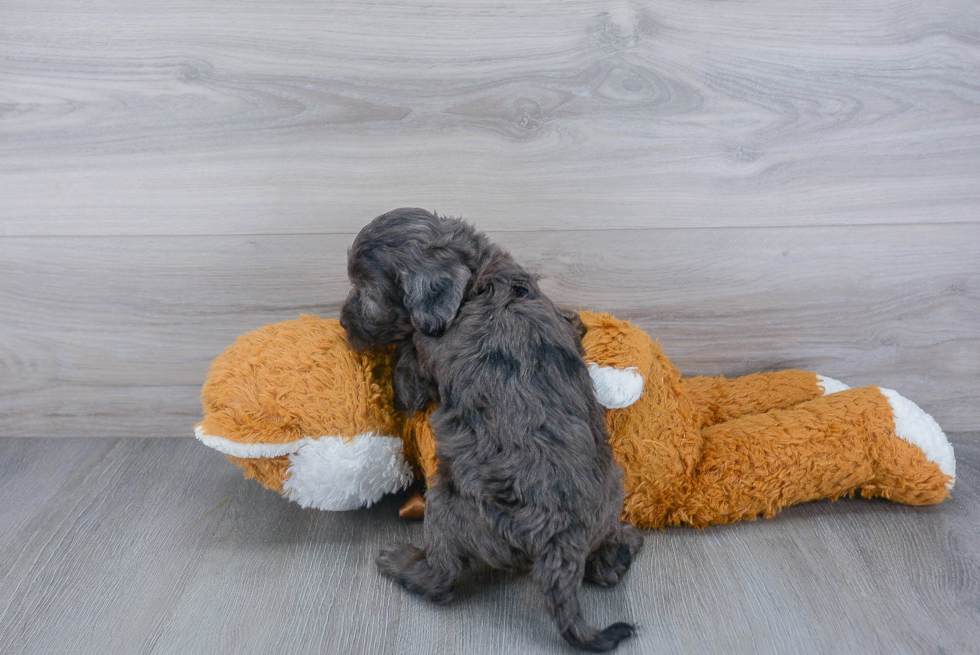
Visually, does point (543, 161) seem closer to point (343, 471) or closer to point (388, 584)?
point (343, 471)

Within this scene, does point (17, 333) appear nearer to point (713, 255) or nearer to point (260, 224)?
point (260, 224)

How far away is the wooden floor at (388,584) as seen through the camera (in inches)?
49.0

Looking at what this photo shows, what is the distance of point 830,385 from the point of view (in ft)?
5.75

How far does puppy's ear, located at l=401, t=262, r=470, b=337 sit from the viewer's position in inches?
50.7

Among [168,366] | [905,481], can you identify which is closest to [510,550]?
[905,481]

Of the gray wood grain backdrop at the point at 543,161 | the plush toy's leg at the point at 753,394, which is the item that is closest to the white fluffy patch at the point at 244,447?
the gray wood grain backdrop at the point at 543,161

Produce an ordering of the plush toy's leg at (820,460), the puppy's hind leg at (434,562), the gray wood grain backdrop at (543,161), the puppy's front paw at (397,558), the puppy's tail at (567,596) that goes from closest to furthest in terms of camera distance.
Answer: the puppy's tail at (567,596)
the puppy's hind leg at (434,562)
the puppy's front paw at (397,558)
the plush toy's leg at (820,460)
the gray wood grain backdrop at (543,161)

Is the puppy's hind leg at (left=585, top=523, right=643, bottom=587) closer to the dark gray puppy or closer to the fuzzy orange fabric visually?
the dark gray puppy

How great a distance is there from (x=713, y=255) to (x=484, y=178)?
616mm

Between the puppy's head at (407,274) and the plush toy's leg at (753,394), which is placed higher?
the puppy's head at (407,274)

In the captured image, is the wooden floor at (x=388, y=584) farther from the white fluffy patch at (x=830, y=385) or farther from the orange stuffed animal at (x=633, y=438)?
the white fluffy patch at (x=830, y=385)

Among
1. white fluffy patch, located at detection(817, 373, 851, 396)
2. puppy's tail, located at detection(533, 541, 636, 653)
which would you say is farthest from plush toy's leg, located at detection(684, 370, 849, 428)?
puppy's tail, located at detection(533, 541, 636, 653)

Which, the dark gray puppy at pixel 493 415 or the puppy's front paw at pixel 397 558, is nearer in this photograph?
the dark gray puppy at pixel 493 415

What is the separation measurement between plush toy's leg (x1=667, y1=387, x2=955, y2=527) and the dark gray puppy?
259 millimetres
